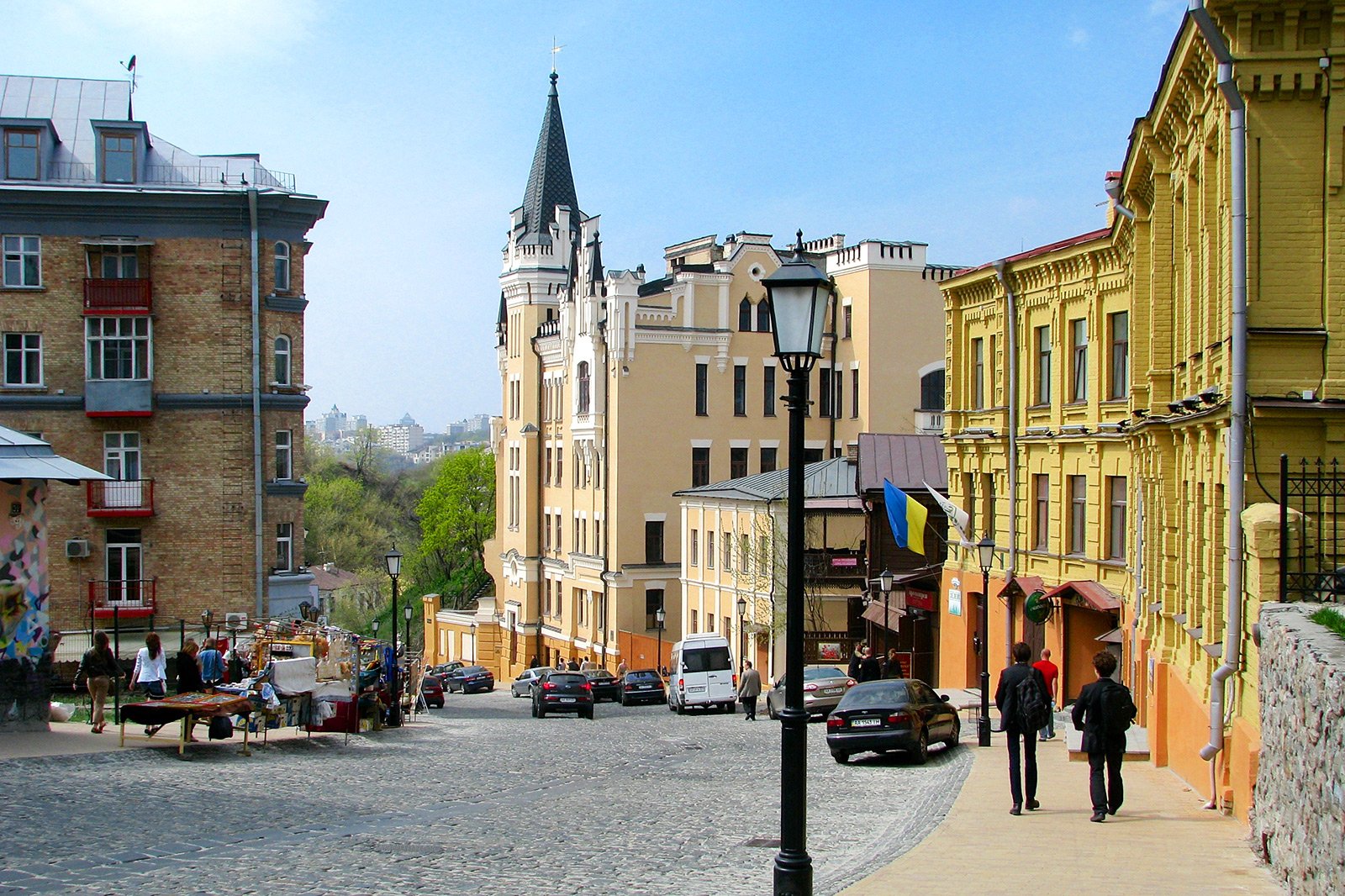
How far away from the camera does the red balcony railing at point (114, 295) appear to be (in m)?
39.0

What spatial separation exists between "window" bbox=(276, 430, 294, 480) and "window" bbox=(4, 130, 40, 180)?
9594 mm

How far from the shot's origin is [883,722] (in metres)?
21.1

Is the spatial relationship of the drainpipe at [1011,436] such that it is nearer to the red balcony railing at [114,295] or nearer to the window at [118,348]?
the red balcony railing at [114,295]

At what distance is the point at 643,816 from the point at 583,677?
73.4ft

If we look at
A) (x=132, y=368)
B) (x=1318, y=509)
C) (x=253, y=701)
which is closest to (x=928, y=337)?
(x=132, y=368)

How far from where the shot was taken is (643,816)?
16078 mm

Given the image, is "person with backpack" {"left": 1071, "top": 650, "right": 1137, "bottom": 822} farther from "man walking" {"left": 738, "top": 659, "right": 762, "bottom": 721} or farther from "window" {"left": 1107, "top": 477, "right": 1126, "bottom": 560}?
"man walking" {"left": 738, "top": 659, "right": 762, "bottom": 721}

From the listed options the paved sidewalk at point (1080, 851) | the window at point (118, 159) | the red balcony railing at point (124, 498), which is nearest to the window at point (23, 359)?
the red balcony railing at point (124, 498)

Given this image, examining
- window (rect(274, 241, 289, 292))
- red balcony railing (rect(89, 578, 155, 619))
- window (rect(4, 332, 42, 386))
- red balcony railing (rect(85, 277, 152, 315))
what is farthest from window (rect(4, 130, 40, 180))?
red balcony railing (rect(89, 578, 155, 619))

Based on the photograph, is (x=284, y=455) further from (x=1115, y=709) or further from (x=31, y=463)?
(x=1115, y=709)

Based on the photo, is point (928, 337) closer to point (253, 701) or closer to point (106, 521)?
point (106, 521)

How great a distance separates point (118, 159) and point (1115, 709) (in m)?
34.5

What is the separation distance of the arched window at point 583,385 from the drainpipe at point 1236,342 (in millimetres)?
51931

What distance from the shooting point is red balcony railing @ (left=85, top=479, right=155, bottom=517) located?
128 feet
